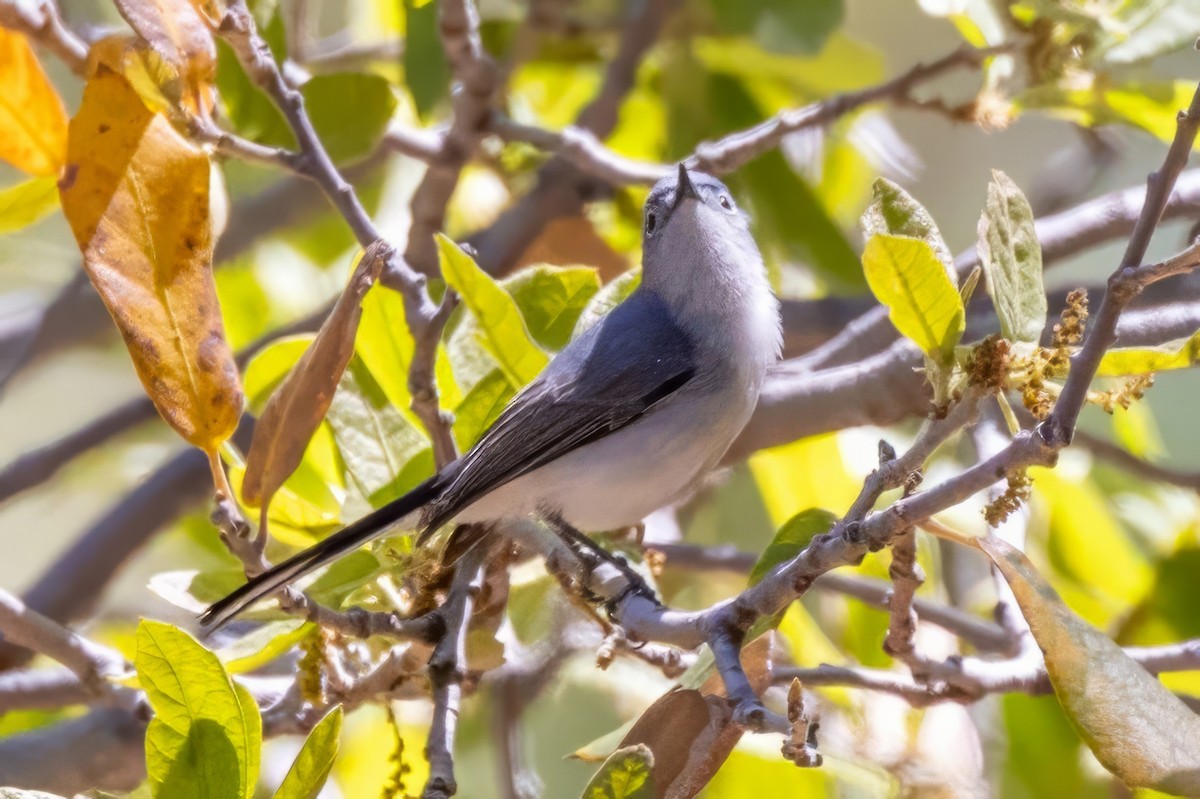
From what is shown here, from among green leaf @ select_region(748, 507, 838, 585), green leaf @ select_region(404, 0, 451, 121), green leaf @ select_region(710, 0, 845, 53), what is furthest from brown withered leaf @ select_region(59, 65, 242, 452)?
green leaf @ select_region(710, 0, 845, 53)

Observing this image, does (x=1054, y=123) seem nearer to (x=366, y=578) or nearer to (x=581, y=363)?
(x=581, y=363)

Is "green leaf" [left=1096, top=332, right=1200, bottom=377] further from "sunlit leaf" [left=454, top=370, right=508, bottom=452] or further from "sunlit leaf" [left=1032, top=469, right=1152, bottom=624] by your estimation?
"sunlit leaf" [left=1032, top=469, right=1152, bottom=624]

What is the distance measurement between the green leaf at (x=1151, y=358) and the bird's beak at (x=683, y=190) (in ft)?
2.63

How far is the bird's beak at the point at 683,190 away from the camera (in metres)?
1.79

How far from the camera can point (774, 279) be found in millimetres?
2330

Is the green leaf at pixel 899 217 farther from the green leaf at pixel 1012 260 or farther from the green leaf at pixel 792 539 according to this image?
the green leaf at pixel 792 539

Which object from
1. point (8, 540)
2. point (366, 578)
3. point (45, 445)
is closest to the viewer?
point (366, 578)

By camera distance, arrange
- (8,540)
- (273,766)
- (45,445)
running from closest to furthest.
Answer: (273,766), (45,445), (8,540)

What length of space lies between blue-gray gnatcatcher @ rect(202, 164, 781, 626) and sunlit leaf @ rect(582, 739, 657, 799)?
1.95 feet

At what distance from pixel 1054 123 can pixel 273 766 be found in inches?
129

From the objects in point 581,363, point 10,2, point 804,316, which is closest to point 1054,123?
point 804,316

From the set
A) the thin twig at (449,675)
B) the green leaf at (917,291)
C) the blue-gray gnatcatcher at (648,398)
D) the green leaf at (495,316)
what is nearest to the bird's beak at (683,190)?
the blue-gray gnatcatcher at (648,398)

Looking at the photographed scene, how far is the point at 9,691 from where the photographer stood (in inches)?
69.3

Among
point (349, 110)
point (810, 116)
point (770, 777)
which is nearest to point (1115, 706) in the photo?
point (770, 777)
